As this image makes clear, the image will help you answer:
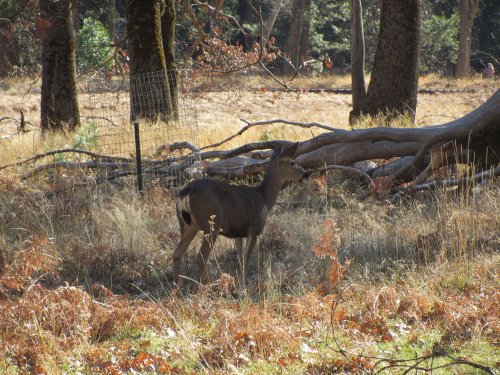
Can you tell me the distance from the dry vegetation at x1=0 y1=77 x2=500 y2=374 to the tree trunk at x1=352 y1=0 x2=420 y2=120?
283 inches

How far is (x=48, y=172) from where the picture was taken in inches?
520

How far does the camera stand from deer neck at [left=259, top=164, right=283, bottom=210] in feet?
27.8

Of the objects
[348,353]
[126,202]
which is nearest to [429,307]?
[348,353]

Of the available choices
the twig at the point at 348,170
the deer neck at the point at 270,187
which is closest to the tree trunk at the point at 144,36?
the twig at the point at 348,170

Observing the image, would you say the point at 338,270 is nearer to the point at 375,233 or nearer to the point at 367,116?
the point at 375,233

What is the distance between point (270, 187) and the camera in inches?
337

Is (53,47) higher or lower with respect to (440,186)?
higher

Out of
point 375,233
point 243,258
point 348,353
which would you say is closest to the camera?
point 348,353

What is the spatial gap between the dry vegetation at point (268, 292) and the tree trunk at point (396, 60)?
7176 millimetres

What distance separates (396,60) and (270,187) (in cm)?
984

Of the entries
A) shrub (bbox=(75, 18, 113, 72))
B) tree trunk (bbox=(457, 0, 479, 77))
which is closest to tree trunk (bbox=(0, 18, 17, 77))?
shrub (bbox=(75, 18, 113, 72))

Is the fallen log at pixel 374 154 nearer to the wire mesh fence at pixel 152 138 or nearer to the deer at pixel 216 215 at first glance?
the wire mesh fence at pixel 152 138

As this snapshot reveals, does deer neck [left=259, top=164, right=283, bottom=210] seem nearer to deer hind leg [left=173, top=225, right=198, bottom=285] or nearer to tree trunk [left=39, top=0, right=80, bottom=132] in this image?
deer hind leg [left=173, top=225, right=198, bottom=285]

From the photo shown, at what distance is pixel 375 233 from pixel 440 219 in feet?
2.49
